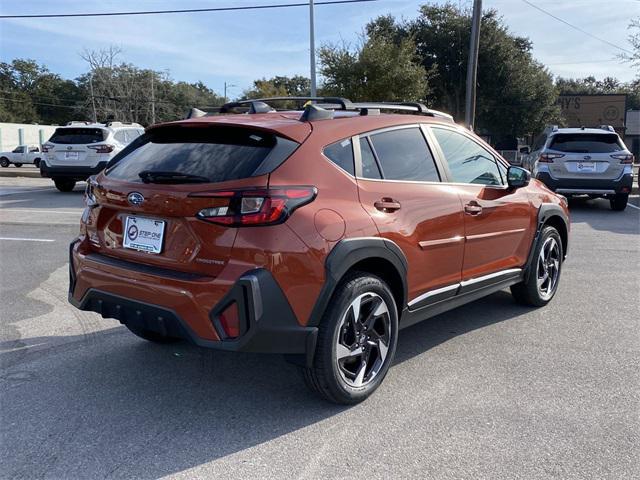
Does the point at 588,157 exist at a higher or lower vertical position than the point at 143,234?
higher

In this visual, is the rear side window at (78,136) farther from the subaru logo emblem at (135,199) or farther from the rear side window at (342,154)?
the rear side window at (342,154)

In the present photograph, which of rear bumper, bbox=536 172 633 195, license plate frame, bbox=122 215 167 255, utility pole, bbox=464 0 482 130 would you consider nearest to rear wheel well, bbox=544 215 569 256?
license plate frame, bbox=122 215 167 255

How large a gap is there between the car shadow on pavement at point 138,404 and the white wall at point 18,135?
183 feet

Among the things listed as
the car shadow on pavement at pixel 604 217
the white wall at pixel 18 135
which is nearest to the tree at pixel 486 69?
the car shadow on pavement at pixel 604 217

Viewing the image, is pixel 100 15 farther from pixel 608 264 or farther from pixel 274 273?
pixel 274 273

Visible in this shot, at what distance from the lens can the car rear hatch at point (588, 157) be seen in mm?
11898

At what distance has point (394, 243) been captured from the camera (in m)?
3.49

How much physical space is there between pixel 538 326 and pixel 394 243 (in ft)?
6.74

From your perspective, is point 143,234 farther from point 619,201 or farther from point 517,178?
point 619,201

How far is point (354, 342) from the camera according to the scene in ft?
11.1

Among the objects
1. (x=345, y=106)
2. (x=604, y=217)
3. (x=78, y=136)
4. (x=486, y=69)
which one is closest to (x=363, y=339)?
(x=345, y=106)

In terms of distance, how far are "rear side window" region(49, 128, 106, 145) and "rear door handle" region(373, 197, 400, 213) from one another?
41.7 feet

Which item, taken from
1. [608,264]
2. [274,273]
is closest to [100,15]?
[608,264]

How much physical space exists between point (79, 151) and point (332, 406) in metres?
13.0
